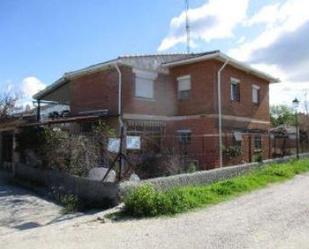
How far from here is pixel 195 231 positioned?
8.27 metres

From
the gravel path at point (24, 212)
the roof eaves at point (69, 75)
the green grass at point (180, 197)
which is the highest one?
the roof eaves at point (69, 75)

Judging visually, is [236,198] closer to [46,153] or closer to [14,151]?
[46,153]

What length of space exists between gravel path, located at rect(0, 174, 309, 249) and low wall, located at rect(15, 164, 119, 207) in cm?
170

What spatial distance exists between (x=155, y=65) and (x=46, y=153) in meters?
8.17

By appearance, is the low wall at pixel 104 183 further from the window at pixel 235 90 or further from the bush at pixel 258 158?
the window at pixel 235 90

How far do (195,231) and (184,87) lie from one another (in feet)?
46.2

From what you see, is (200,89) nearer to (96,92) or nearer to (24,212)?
(96,92)

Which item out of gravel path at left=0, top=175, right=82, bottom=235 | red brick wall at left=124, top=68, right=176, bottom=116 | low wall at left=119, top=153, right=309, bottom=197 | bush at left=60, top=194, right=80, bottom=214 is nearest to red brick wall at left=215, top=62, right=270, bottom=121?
red brick wall at left=124, top=68, right=176, bottom=116

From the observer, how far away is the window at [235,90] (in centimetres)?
2230

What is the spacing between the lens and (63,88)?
79.8 feet

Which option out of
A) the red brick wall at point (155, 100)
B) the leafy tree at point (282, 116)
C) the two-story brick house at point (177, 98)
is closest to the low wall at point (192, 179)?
the two-story brick house at point (177, 98)

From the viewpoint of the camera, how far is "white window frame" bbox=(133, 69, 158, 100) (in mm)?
20109

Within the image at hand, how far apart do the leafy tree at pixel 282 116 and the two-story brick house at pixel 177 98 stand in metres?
22.2

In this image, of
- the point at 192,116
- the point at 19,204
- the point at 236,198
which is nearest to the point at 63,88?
the point at 192,116
